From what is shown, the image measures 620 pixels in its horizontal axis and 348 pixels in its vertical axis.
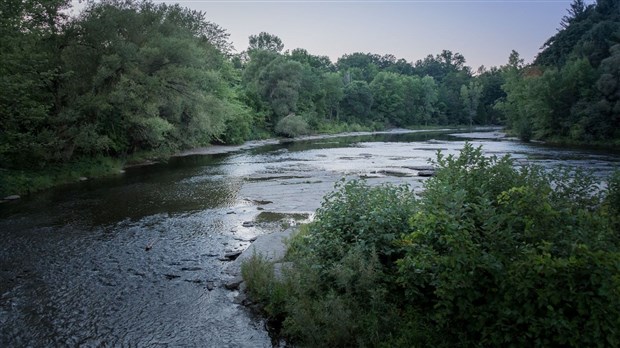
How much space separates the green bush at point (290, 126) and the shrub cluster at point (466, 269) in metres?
57.9

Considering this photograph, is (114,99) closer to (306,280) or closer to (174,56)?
(174,56)

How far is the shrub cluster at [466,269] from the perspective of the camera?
4.30 m

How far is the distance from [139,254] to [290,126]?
54.8 m

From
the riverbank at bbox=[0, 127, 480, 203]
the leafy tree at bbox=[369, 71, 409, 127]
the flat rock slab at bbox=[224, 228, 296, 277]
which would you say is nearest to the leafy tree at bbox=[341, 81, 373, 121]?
the leafy tree at bbox=[369, 71, 409, 127]

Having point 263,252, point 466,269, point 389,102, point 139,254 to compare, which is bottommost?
point 139,254

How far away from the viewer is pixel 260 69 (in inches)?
2876

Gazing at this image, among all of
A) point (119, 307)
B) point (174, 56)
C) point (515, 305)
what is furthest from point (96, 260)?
point (174, 56)

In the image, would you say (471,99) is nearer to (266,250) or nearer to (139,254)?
(266,250)

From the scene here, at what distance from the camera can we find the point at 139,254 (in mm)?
12023

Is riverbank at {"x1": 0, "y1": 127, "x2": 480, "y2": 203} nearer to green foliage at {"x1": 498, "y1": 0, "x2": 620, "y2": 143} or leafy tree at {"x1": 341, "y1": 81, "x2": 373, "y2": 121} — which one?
green foliage at {"x1": 498, "y1": 0, "x2": 620, "y2": 143}

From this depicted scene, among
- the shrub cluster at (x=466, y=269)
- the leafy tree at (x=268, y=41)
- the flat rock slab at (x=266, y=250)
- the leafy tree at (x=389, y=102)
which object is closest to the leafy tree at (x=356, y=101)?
the leafy tree at (x=389, y=102)

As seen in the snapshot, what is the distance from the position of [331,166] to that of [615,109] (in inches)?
1269

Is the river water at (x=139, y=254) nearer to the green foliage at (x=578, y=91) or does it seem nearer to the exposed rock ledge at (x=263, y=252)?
the exposed rock ledge at (x=263, y=252)

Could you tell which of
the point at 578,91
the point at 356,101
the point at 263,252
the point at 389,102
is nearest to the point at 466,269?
the point at 263,252
